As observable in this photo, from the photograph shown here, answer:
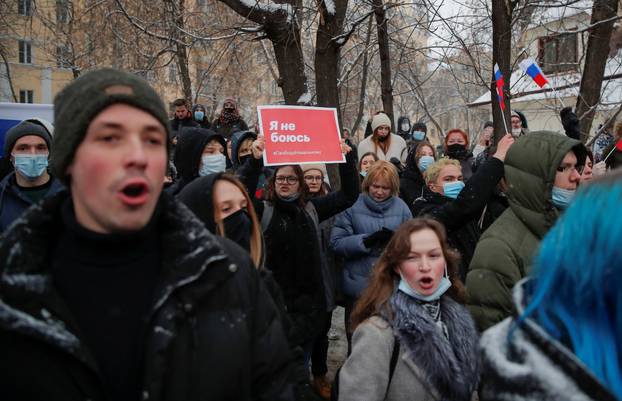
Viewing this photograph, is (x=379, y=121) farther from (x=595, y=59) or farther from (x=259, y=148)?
(x=259, y=148)

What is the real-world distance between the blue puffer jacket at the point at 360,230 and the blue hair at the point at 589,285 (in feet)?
11.5

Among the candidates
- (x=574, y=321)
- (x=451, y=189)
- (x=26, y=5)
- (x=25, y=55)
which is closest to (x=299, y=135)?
(x=451, y=189)

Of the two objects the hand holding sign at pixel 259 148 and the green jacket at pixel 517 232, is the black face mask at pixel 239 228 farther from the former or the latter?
the hand holding sign at pixel 259 148

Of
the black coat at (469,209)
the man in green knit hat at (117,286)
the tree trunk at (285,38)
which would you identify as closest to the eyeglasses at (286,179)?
the black coat at (469,209)

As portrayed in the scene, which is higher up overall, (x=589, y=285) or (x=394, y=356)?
(x=589, y=285)

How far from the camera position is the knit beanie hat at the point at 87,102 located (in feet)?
5.32

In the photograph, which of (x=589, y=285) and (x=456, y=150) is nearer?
(x=589, y=285)

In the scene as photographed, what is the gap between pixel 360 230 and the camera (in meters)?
5.01

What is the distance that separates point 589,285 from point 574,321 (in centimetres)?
9

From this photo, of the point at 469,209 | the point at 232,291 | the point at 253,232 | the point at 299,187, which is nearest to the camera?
the point at 232,291

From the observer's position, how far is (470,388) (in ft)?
8.66

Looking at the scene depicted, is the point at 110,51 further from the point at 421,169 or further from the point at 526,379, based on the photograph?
the point at 526,379

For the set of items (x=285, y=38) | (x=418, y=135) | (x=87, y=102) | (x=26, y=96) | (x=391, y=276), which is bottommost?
(x=391, y=276)

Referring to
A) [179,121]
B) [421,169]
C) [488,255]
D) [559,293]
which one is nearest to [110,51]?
[179,121]
